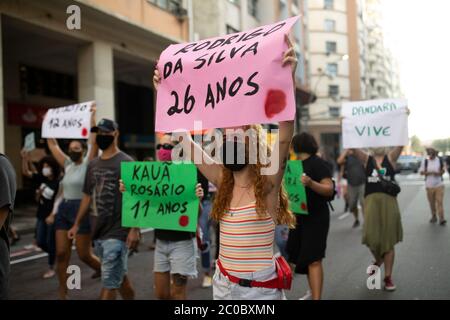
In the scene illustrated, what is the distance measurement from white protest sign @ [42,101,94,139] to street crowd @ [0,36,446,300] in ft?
0.89

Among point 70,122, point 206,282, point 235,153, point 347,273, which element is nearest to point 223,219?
point 235,153

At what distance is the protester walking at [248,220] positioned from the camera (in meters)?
2.33

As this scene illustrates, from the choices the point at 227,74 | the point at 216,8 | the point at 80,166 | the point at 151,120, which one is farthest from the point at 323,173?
the point at 151,120

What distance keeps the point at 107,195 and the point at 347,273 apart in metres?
3.28

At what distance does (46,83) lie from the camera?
50.5 ft

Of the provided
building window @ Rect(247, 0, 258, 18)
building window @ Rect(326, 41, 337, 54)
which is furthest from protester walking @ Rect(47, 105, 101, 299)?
building window @ Rect(326, 41, 337, 54)

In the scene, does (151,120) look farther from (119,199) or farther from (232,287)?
(232,287)

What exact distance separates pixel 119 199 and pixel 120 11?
8.03m

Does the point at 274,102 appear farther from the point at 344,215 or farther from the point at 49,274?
the point at 344,215

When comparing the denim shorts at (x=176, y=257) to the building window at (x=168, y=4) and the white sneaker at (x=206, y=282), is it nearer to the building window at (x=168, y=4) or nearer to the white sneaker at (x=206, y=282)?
the white sneaker at (x=206, y=282)

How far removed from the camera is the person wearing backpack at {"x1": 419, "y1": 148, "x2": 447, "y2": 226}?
8.70 meters

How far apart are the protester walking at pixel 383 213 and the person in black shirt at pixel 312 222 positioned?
0.91m

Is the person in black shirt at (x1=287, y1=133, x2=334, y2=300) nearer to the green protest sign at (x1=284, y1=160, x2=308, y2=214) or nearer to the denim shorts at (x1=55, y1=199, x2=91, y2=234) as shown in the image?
the green protest sign at (x1=284, y1=160, x2=308, y2=214)

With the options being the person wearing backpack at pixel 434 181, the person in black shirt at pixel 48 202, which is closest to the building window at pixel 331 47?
the person wearing backpack at pixel 434 181
